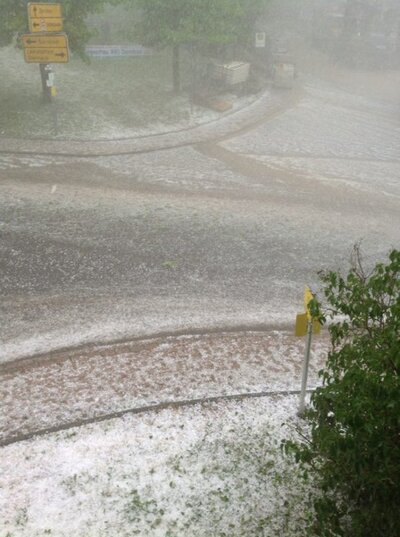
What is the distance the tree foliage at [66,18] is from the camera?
18031mm

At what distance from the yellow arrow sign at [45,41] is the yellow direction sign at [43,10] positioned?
659mm

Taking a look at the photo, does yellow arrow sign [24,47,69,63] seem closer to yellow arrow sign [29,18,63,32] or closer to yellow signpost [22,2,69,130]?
yellow signpost [22,2,69,130]

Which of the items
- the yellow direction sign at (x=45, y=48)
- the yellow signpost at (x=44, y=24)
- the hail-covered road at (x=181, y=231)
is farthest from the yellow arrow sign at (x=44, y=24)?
the hail-covered road at (x=181, y=231)

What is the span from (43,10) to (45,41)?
1026 mm

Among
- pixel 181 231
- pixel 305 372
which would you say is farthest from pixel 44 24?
pixel 305 372

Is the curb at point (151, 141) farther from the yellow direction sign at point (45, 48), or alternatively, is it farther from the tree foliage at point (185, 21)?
the tree foliage at point (185, 21)

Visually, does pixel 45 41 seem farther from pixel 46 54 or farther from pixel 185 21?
pixel 185 21

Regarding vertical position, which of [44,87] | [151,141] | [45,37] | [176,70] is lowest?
[151,141]

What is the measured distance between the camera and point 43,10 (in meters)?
17.5

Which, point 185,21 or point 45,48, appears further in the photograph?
point 185,21

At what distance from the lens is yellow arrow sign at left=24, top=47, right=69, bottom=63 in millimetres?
18281

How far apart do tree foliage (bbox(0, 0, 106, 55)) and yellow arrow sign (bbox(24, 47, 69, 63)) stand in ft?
2.65

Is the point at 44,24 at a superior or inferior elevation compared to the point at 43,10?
inferior

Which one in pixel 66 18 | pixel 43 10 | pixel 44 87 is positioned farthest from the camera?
pixel 44 87
